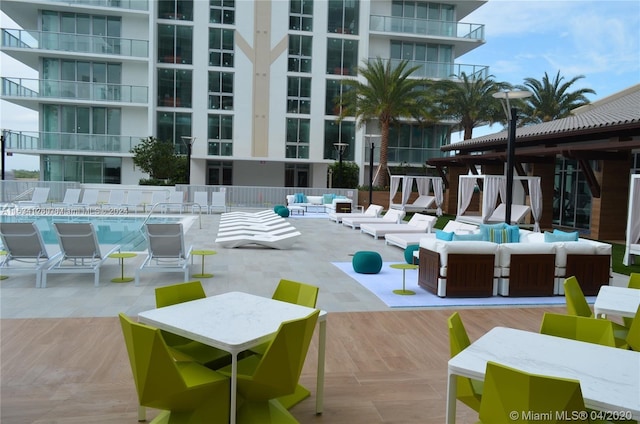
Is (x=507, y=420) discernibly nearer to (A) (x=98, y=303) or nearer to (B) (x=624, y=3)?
(A) (x=98, y=303)

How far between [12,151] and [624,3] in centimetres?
3207

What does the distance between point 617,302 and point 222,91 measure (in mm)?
31192

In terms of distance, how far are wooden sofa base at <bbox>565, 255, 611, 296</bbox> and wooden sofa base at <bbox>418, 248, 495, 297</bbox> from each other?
157cm

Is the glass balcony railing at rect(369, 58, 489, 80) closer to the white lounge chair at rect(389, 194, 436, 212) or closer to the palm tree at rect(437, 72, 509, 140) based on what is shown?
the palm tree at rect(437, 72, 509, 140)

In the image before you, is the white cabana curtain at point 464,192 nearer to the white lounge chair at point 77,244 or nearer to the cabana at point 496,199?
the cabana at point 496,199

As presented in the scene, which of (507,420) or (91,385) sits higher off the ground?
(507,420)

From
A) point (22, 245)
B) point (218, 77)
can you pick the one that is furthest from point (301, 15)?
point (22, 245)

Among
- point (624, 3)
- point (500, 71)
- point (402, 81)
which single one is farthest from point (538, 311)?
point (500, 71)

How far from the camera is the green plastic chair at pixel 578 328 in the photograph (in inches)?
141

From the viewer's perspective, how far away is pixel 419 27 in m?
34.7

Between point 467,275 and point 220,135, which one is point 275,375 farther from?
point 220,135

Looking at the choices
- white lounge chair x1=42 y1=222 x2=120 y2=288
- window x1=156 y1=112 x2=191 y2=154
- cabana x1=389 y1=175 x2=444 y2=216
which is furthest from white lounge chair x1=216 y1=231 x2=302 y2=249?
window x1=156 y1=112 x2=191 y2=154

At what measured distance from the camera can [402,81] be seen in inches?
1142

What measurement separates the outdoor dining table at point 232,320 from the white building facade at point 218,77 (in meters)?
27.2
